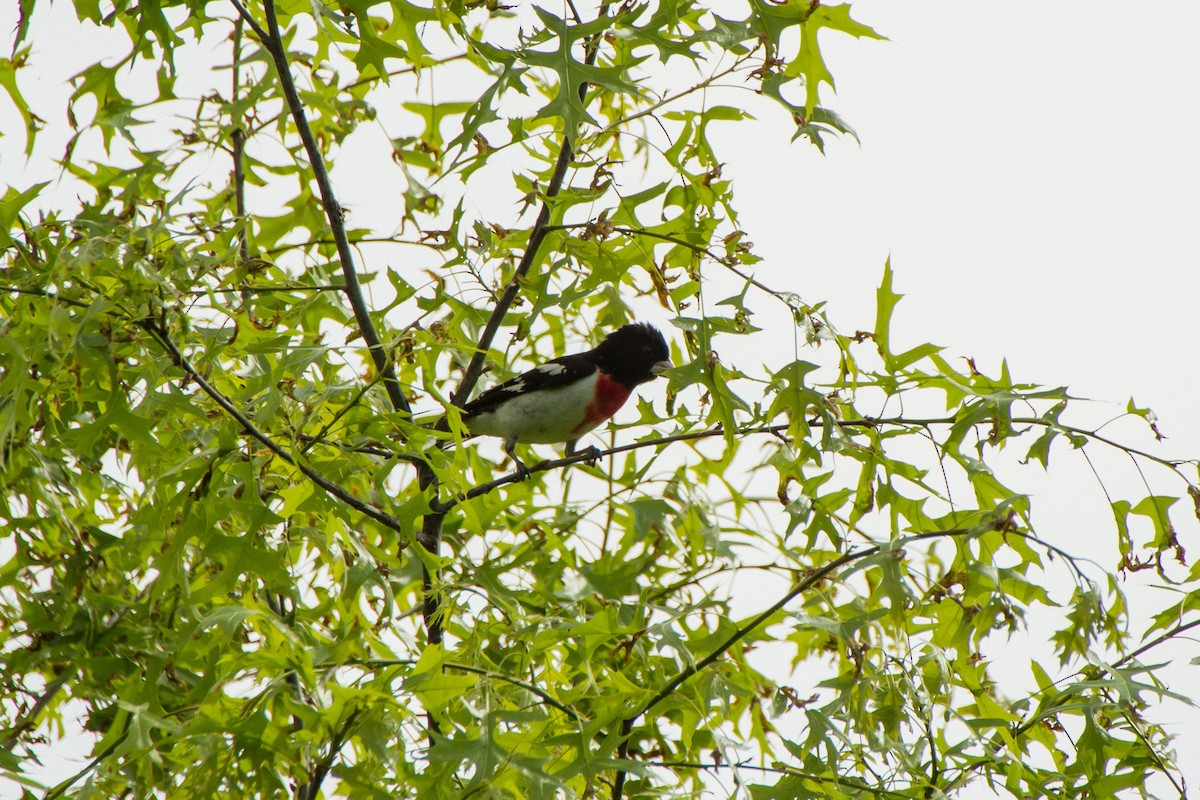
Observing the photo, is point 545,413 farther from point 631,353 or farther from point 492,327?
point 492,327

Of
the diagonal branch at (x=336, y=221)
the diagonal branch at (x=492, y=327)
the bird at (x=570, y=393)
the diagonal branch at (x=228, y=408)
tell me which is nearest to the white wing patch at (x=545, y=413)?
the bird at (x=570, y=393)

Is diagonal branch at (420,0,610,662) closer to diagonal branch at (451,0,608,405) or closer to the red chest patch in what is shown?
diagonal branch at (451,0,608,405)

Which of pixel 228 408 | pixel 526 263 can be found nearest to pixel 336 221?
A: pixel 526 263

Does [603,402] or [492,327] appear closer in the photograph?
[492,327]

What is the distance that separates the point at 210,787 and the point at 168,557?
636 mm

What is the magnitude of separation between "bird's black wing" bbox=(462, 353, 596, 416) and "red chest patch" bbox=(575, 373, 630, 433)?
0.10 m

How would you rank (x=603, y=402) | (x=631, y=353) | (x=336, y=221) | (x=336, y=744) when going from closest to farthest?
1. (x=336, y=744)
2. (x=336, y=221)
3. (x=603, y=402)
4. (x=631, y=353)

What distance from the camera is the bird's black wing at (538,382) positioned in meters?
5.58

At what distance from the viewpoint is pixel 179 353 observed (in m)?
2.83

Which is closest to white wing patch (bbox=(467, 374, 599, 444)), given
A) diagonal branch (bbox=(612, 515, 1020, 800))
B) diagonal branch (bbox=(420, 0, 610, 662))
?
diagonal branch (bbox=(420, 0, 610, 662))

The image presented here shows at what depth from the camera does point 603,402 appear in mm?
5848

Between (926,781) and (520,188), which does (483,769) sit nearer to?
(926,781)

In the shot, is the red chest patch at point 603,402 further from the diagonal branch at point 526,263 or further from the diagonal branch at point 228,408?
the diagonal branch at point 228,408

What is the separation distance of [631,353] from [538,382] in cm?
57
